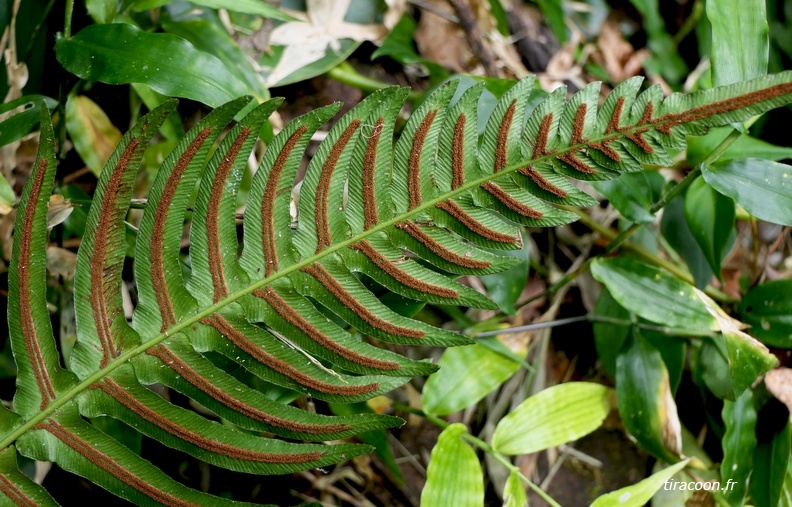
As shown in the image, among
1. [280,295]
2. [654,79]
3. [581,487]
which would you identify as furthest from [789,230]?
[280,295]

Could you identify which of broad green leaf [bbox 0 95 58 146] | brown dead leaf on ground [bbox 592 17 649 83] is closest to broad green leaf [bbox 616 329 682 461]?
brown dead leaf on ground [bbox 592 17 649 83]

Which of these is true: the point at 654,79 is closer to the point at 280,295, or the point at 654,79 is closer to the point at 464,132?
the point at 464,132

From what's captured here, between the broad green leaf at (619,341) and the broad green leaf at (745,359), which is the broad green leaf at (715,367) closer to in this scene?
the broad green leaf at (619,341)

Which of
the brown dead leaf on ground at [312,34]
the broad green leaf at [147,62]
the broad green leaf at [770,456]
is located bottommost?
the broad green leaf at [770,456]

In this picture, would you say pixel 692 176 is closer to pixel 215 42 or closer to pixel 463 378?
pixel 463 378

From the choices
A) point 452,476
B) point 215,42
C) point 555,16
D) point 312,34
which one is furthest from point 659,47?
point 452,476

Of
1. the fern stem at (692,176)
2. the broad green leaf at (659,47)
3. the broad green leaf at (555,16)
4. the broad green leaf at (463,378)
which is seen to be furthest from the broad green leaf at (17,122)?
the broad green leaf at (659,47)
